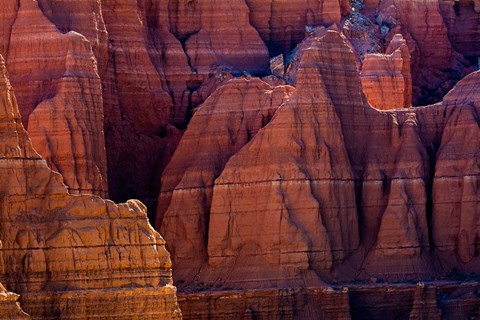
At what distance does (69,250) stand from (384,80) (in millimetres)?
27486

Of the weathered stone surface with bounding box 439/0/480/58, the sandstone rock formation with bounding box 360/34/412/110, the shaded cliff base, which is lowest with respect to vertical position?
the shaded cliff base

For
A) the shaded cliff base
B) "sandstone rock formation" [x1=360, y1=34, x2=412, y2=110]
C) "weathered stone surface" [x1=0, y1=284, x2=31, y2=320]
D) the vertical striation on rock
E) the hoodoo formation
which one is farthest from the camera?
"sandstone rock formation" [x1=360, y1=34, x2=412, y2=110]

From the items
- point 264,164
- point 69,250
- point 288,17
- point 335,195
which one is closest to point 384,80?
point 288,17

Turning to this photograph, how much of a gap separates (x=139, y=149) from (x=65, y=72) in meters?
8.61

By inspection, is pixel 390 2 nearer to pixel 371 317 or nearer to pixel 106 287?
pixel 371 317

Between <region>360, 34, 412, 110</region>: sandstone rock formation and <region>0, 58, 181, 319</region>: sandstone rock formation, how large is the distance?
25121mm

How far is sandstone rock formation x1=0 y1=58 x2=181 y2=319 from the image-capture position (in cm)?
9325

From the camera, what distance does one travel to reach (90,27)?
112125 millimetres

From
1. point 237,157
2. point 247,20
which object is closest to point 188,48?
point 247,20

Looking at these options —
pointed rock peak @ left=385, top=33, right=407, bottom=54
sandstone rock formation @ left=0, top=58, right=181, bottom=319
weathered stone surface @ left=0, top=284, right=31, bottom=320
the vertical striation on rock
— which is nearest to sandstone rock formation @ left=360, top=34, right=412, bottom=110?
pointed rock peak @ left=385, top=33, right=407, bottom=54

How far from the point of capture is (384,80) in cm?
11919

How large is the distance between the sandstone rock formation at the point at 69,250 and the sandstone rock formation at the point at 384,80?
25.1 meters

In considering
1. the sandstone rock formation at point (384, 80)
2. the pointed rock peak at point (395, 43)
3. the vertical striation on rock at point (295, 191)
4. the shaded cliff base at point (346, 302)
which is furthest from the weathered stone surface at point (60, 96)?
the pointed rock peak at point (395, 43)

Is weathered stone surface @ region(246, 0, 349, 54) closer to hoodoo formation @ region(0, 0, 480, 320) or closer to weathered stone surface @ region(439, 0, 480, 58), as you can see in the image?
hoodoo formation @ region(0, 0, 480, 320)
